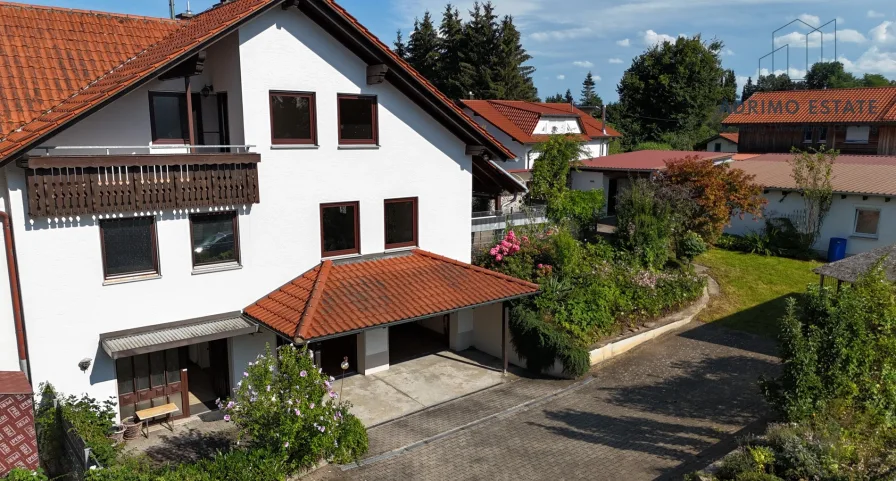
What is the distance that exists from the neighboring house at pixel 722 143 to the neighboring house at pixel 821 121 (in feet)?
57.2

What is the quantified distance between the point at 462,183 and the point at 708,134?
63301mm

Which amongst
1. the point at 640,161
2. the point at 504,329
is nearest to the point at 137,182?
the point at 504,329

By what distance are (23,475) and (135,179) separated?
19.2 ft

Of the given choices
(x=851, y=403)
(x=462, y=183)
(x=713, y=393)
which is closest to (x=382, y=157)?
(x=462, y=183)

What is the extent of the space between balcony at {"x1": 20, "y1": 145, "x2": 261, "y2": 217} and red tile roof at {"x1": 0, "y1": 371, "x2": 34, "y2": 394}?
3048mm

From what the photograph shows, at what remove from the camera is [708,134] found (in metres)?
72.5

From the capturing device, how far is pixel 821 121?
1649 inches

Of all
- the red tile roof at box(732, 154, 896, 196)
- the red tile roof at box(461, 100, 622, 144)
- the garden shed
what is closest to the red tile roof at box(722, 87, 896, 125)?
the red tile roof at box(732, 154, 896, 196)

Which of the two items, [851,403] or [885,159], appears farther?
[885,159]

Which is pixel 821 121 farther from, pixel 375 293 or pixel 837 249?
pixel 375 293

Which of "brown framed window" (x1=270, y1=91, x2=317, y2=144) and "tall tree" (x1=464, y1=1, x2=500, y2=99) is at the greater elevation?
"tall tree" (x1=464, y1=1, x2=500, y2=99)

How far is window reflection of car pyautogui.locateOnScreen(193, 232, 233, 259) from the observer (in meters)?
14.0

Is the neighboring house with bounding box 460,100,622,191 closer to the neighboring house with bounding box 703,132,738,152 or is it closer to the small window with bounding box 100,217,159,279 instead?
the neighboring house with bounding box 703,132,738,152

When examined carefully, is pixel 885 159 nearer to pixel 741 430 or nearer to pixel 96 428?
pixel 741 430
